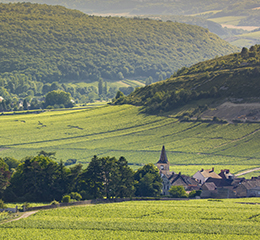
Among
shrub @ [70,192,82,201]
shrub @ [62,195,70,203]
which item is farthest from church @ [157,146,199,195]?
shrub @ [62,195,70,203]

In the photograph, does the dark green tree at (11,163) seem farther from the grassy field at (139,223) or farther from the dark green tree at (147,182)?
the grassy field at (139,223)

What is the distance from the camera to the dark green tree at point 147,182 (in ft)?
312

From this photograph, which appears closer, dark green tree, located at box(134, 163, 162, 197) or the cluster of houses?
dark green tree, located at box(134, 163, 162, 197)

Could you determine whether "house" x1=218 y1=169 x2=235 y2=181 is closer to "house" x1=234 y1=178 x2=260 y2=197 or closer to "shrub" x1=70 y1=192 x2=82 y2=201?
"house" x1=234 y1=178 x2=260 y2=197

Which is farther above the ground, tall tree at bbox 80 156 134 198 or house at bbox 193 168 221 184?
tall tree at bbox 80 156 134 198

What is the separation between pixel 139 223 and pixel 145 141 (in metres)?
103

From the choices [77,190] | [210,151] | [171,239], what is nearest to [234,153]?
[210,151]

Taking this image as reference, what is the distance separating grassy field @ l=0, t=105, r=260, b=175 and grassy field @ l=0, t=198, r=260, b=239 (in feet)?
185

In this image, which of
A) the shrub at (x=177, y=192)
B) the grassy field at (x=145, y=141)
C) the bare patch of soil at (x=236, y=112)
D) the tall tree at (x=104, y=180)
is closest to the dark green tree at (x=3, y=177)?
the tall tree at (x=104, y=180)

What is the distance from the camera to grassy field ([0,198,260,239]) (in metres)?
63.7

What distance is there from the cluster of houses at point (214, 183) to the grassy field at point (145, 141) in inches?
437

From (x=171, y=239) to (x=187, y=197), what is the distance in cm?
3463

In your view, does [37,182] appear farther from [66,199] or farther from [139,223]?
[139,223]

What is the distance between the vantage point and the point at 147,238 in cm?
6288
